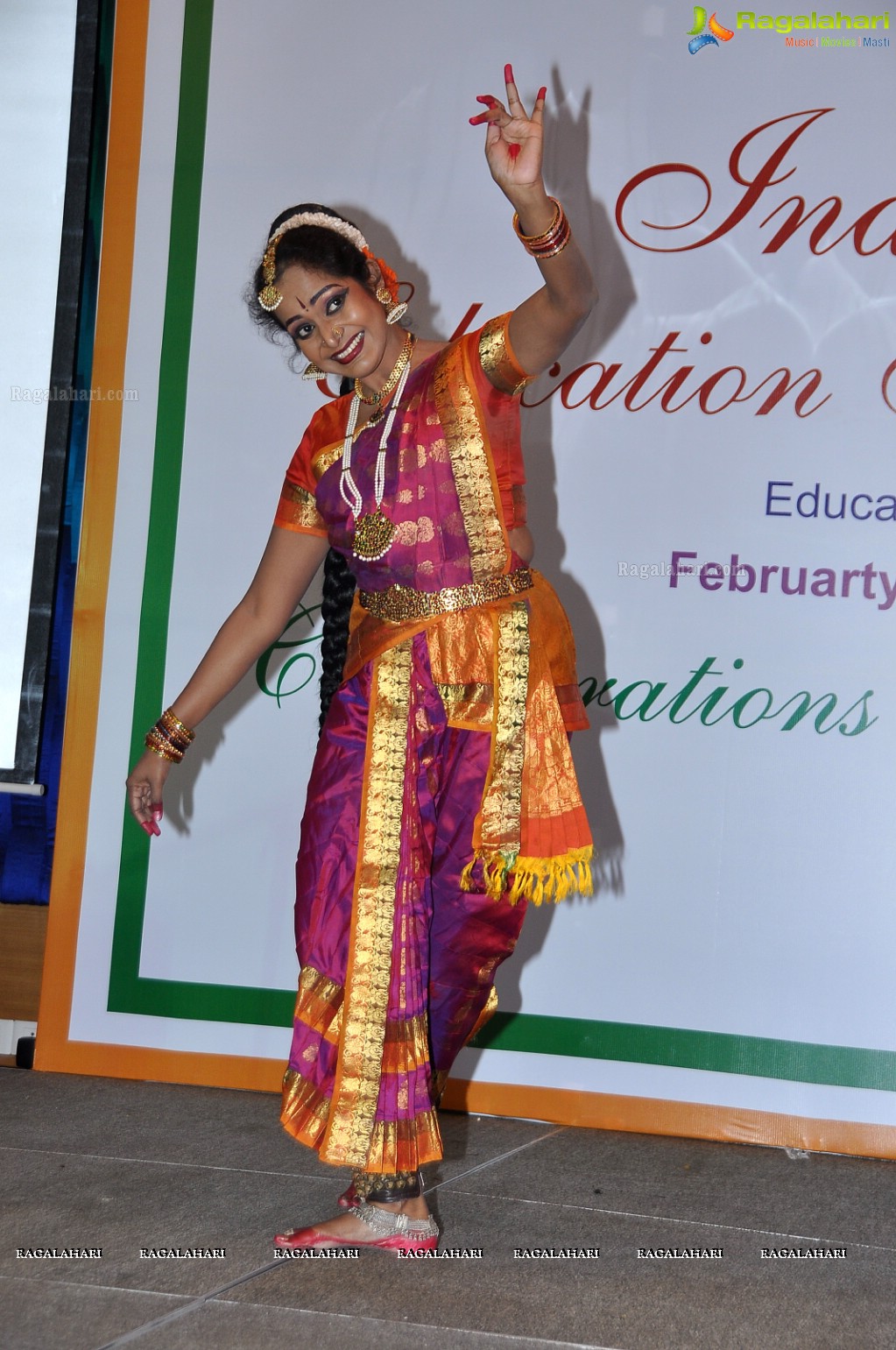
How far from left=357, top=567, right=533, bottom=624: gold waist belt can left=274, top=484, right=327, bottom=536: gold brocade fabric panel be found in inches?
8.0

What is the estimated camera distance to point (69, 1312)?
182 cm

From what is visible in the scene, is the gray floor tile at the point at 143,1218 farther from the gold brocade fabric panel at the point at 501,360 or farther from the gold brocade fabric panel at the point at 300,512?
the gold brocade fabric panel at the point at 501,360

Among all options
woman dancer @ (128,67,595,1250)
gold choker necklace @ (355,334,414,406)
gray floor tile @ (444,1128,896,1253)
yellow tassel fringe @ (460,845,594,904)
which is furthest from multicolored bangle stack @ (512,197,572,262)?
gray floor tile @ (444,1128,896,1253)

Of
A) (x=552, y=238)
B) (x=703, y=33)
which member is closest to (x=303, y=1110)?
(x=552, y=238)

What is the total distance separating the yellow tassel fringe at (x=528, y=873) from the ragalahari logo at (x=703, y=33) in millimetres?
1925

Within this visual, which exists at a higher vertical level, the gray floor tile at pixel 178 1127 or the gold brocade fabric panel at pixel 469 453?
the gold brocade fabric panel at pixel 469 453

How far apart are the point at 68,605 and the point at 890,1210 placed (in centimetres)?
223

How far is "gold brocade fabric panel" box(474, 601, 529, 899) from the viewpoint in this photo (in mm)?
2082

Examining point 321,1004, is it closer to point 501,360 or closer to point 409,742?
point 409,742

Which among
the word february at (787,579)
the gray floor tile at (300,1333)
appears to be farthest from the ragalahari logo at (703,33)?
the gray floor tile at (300,1333)

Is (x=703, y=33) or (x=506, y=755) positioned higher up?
(x=703, y=33)

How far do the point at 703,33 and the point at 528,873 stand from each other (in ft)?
6.59

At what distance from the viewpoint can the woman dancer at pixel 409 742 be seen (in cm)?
206

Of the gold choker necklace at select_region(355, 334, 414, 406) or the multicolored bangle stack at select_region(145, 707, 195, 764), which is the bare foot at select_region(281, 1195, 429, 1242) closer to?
the multicolored bangle stack at select_region(145, 707, 195, 764)
